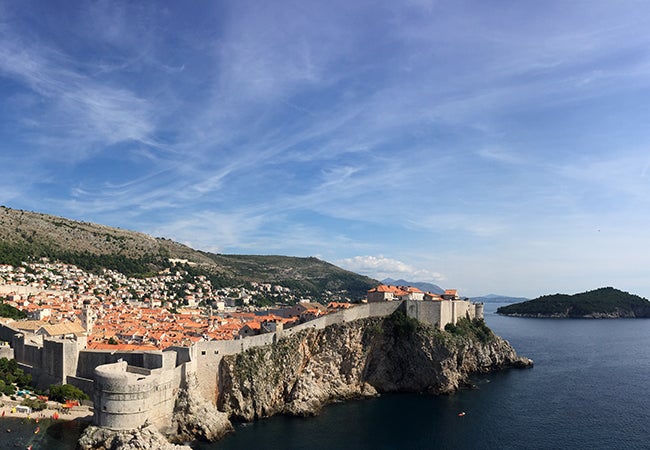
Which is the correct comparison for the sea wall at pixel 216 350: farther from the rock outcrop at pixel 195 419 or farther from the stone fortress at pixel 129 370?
the rock outcrop at pixel 195 419

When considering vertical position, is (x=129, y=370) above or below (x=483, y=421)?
above

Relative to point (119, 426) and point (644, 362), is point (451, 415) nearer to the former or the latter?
point (119, 426)

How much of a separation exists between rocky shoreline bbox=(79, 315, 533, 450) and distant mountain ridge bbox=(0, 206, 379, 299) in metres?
53.8

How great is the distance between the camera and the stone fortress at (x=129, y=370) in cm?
2522

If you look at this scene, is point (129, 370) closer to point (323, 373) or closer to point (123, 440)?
point (123, 440)

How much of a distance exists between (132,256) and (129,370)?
8170cm

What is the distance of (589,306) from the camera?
4978 inches

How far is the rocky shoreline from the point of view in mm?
27719

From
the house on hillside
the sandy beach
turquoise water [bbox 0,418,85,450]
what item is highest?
the house on hillside

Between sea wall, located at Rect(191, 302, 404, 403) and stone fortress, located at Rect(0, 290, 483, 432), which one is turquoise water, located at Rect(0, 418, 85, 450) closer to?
stone fortress, located at Rect(0, 290, 483, 432)

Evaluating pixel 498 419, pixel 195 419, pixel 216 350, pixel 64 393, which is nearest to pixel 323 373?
pixel 216 350

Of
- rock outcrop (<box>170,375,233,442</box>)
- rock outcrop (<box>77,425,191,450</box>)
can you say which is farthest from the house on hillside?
rock outcrop (<box>77,425,191,450</box>)

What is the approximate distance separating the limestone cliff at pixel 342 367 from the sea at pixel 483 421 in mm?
1249

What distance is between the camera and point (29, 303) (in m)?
51.0
